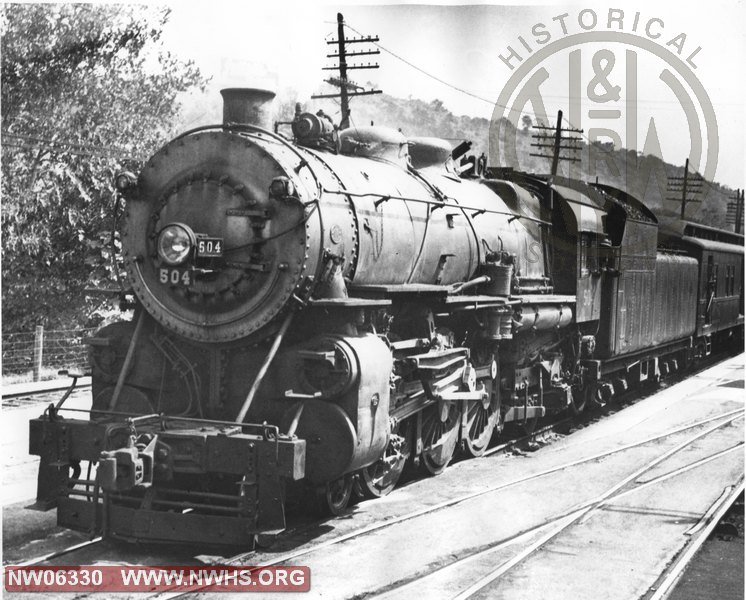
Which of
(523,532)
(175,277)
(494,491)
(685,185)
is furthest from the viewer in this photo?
(685,185)

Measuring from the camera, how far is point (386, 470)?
8008 mm

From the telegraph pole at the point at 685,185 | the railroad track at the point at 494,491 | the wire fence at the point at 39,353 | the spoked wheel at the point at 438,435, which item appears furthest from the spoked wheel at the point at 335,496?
the telegraph pole at the point at 685,185

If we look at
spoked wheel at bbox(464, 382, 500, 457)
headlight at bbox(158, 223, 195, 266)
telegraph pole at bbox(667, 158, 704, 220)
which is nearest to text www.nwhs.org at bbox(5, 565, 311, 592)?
headlight at bbox(158, 223, 195, 266)

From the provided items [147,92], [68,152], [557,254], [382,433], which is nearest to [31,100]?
[68,152]

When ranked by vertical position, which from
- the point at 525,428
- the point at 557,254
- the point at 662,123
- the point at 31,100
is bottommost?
the point at 525,428

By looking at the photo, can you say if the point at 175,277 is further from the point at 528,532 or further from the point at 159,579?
the point at 528,532

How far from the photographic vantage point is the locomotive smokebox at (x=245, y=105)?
7.27 m

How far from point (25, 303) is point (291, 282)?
1206cm

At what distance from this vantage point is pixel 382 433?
23.4 feet

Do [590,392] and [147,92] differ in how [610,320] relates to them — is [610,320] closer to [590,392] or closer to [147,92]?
[590,392]

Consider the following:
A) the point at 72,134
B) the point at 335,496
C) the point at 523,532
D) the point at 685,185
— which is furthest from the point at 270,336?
the point at 685,185

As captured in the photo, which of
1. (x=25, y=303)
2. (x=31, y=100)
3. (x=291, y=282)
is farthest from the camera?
(x=25, y=303)

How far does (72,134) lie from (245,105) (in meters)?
9.93

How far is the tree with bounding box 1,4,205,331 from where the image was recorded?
14.3 metres
